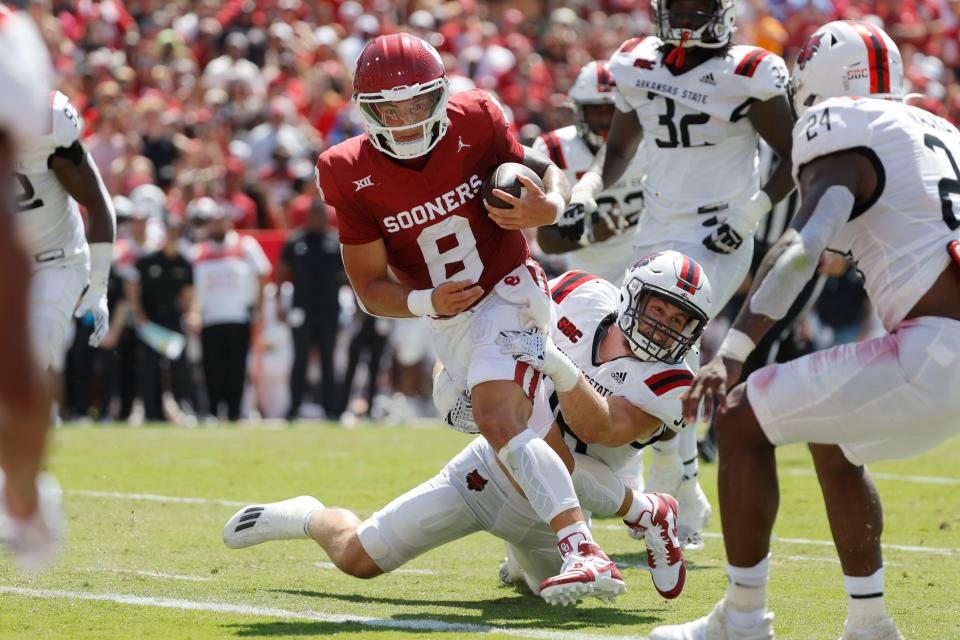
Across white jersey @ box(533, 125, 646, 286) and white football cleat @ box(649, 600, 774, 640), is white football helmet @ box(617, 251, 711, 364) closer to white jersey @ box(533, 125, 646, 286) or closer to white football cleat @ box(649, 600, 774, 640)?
white football cleat @ box(649, 600, 774, 640)

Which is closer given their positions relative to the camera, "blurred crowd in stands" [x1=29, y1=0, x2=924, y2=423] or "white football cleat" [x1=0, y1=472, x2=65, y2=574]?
"white football cleat" [x1=0, y1=472, x2=65, y2=574]

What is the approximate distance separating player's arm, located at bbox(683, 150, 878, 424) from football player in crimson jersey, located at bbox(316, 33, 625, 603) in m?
1.10

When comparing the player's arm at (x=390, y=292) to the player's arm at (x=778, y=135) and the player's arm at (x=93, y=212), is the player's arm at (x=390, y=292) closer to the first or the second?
the player's arm at (x=93, y=212)

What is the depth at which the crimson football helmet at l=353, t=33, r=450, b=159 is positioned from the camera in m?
4.97

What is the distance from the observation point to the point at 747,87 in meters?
6.45

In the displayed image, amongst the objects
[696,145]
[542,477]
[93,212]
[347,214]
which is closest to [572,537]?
[542,477]

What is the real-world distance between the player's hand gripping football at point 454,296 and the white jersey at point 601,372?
1.37 feet

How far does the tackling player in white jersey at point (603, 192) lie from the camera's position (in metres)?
7.53

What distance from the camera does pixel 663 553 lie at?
4.87 metres

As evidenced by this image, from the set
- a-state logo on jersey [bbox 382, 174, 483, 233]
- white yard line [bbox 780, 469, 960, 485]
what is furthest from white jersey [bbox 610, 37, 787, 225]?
white yard line [bbox 780, 469, 960, 485]

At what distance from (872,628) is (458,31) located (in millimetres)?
14363

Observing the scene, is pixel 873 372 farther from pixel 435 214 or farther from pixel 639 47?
pixel 639 47

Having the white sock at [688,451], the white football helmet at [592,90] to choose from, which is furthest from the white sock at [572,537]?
the white football helmet at [592,90]

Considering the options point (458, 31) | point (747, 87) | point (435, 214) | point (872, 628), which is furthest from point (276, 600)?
point (458, 31)
